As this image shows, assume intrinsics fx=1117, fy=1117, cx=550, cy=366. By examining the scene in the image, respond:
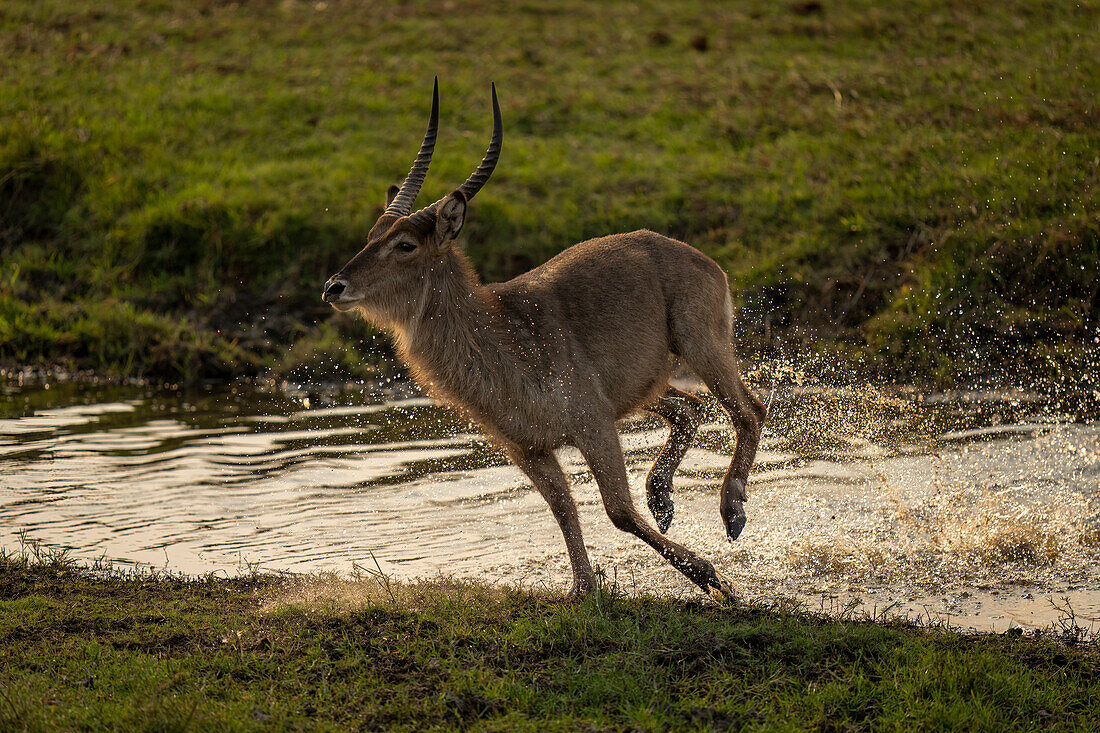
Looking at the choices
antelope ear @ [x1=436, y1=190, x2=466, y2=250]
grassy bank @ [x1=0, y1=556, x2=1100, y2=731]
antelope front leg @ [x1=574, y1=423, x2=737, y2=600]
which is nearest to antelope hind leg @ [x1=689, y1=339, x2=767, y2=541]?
antelope front leg @ [x1=574, y1=423, x2=737, y2=600]

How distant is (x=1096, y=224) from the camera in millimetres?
9039

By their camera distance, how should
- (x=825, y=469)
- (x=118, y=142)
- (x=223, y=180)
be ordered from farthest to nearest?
(x=118, y=142) → (x=223, y=180) → (x=825, y=469)

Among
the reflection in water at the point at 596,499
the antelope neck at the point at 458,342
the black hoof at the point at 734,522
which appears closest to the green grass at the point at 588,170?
the reflection in water at the point at 596,499

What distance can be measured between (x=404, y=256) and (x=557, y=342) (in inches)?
33.1

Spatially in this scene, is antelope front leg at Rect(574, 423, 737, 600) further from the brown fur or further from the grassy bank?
the grassy bank

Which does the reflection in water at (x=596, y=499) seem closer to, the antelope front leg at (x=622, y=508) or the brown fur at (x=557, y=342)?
the antelope front leg at (x=622, y=508)

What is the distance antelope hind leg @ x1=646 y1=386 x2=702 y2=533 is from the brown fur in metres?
0.02

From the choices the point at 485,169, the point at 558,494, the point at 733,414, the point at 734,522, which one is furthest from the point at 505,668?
the point at 733,414

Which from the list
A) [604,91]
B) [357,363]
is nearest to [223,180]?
[357,363]

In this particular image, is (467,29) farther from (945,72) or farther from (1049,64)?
(1049,64)

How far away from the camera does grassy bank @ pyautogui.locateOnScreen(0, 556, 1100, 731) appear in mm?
3568

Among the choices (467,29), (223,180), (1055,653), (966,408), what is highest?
(467,29)

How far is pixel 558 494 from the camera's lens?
5375 millimetres

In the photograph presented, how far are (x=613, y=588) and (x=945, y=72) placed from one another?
33.8 feet
